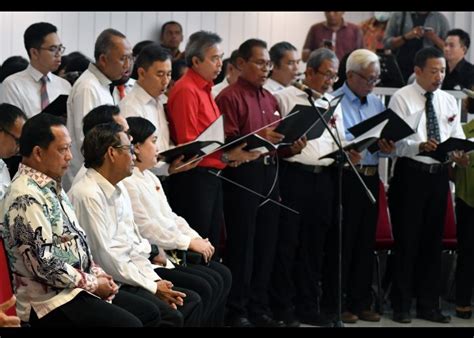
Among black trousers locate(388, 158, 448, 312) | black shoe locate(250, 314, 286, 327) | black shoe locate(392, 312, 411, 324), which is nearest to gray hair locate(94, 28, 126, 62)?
black shoe locate(250, 314, 286, 327)

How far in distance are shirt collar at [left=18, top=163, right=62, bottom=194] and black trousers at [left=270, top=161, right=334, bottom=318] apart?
268cm

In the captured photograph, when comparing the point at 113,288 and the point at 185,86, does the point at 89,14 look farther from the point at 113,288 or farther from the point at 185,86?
the point at 113,288

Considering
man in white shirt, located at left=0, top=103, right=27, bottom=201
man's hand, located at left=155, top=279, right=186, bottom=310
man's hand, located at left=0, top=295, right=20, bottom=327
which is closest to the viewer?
man's hand, located at left=0, top=295, right=20, bottom=327

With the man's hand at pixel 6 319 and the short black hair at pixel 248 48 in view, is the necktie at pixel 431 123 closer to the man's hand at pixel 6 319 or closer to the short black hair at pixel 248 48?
the short black hair at pixel 248 48

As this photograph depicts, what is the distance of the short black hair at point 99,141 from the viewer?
15.8ft

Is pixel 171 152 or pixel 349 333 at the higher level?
pixel 171 152

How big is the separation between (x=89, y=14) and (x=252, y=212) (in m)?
4.78

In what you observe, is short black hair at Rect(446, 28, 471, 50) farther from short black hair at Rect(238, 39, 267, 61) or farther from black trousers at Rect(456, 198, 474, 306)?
short black hair at Rect(238, 39, 267, 61)

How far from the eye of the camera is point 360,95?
7180 millimetres

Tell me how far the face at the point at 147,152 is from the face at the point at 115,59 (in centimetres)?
74

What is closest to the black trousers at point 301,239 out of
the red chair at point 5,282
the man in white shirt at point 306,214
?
the man in white shirt at point 306,214

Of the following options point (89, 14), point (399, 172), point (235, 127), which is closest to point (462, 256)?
point (399, 172)

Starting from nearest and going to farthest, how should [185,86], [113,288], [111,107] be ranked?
[113,288] < [111,107] < [185,86]

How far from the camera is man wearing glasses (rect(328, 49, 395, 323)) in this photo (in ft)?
23.1
